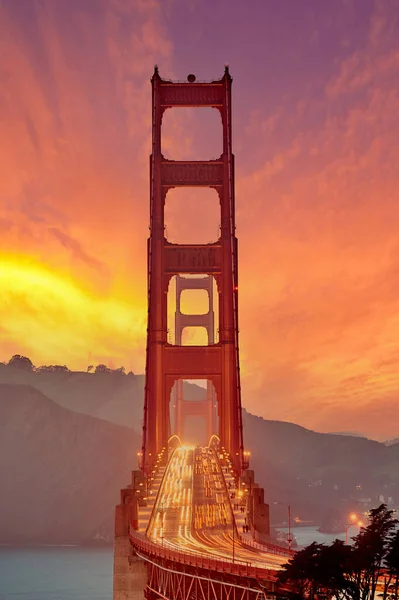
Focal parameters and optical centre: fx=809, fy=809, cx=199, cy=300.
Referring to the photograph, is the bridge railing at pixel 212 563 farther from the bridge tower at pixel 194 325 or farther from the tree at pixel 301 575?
the bridge tower at pixel 194 325

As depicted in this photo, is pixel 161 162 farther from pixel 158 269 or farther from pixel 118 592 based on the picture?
pixel 118 592

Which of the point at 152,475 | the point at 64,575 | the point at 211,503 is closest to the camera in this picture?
the point at 211,503

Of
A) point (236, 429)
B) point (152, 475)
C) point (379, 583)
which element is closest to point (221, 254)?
point (236, 429)

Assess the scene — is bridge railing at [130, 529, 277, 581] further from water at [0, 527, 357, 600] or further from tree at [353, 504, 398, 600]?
water at [0, 527, 357, 600]

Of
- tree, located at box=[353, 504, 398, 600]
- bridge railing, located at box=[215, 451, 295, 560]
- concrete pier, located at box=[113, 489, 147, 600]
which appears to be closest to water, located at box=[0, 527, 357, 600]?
concrete pier, located at box=[113, 489, 147, 600]

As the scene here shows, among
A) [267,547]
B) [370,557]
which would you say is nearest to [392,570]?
[370,557]
